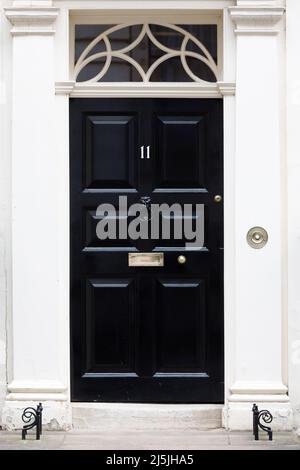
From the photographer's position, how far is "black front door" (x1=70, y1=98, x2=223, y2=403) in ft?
24.3

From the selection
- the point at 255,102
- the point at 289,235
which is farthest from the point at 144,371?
the point at 255,102

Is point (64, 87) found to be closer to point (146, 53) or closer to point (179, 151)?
point (146, 53)

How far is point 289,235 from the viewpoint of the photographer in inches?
284

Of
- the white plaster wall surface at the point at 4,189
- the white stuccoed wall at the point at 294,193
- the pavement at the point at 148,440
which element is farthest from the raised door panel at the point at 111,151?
the pavement at the point at 148,440

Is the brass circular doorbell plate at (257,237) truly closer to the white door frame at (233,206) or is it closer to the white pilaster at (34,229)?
the white door frame at (233,206)

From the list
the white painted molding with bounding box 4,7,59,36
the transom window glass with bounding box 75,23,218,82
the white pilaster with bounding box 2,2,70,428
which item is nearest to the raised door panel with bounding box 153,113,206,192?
the transom window glass with bounding box 75,23,218,82

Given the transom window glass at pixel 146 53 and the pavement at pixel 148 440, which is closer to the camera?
the pavement at pixel 148 440

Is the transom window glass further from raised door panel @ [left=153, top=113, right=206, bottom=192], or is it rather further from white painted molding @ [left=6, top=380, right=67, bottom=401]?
white painted molding @ [left=6, top=380, right=67, bottom=401]

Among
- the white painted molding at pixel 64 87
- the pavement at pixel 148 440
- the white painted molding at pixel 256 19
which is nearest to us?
the pavement at pixel 148 440

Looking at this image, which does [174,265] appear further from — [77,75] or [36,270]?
[77,75]

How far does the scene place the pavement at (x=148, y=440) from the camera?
6.86m

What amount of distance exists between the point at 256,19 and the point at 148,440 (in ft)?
10.00

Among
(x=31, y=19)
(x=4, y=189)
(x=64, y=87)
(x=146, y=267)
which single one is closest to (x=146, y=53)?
(x=64, y=87)

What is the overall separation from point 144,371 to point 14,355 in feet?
3.14
